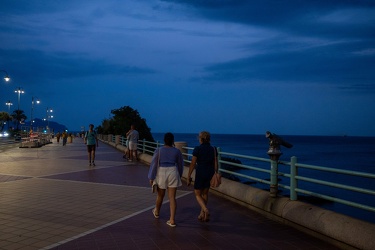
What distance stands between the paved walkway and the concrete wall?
5.9 inches

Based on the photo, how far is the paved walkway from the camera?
18.5ft

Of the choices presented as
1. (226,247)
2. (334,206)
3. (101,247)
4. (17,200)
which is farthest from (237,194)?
(334,206)

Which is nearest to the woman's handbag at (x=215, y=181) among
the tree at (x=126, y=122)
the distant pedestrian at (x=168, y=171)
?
the distant pedestrian at (x=168, y=171)

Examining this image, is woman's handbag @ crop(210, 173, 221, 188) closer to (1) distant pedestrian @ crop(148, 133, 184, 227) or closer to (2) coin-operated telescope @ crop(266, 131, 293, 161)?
(1) distant pedestrian @ crop(148, 133, 184, 227)

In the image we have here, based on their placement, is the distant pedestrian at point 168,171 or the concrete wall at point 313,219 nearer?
the concrete wall at point 313,219

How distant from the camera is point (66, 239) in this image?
5.80m

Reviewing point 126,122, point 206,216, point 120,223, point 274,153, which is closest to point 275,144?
point 274,153

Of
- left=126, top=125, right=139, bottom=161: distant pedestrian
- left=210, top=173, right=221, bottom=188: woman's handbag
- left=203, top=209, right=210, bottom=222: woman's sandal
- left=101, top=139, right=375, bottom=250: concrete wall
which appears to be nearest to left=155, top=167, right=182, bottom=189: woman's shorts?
left=210, top=173, right=221, bottom=188: woman's handbag

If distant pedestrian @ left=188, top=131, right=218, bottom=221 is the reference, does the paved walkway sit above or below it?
below

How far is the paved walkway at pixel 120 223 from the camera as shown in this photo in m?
5.65

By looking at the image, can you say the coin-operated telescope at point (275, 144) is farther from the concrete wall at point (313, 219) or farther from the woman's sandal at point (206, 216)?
the woman's sandal at point (206, 216)

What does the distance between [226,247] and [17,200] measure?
5.42 meters

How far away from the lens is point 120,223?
6.79m

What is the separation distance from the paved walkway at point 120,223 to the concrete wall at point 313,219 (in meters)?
0.15
